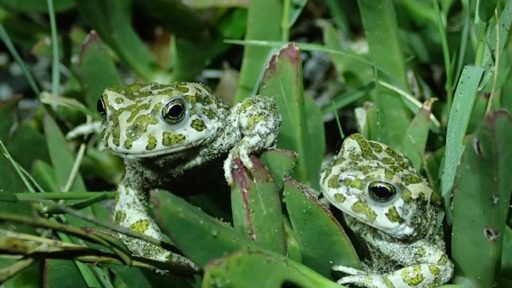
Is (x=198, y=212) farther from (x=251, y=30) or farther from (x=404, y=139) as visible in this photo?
(x=251, y=30)

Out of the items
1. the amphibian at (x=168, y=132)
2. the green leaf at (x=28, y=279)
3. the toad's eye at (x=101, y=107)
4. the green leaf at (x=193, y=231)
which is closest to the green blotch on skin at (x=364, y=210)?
the amphibian at (x=168, y=132)

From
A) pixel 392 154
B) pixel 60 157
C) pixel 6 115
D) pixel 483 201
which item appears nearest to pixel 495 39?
pixel 392 154

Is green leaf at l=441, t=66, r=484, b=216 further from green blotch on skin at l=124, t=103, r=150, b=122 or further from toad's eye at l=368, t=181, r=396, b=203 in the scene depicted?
green blotch on skin at l=124, t=103, r=150, b=122

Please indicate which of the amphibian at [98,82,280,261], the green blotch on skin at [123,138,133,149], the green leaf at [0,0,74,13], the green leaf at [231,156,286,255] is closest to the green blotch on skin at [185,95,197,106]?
the amphibian at [98,82,280,261]

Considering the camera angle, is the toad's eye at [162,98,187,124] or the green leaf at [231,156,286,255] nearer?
the green leaf at [231,156,286,255]

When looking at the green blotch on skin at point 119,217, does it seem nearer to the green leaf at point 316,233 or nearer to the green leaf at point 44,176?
the green leaf at point 44,176
